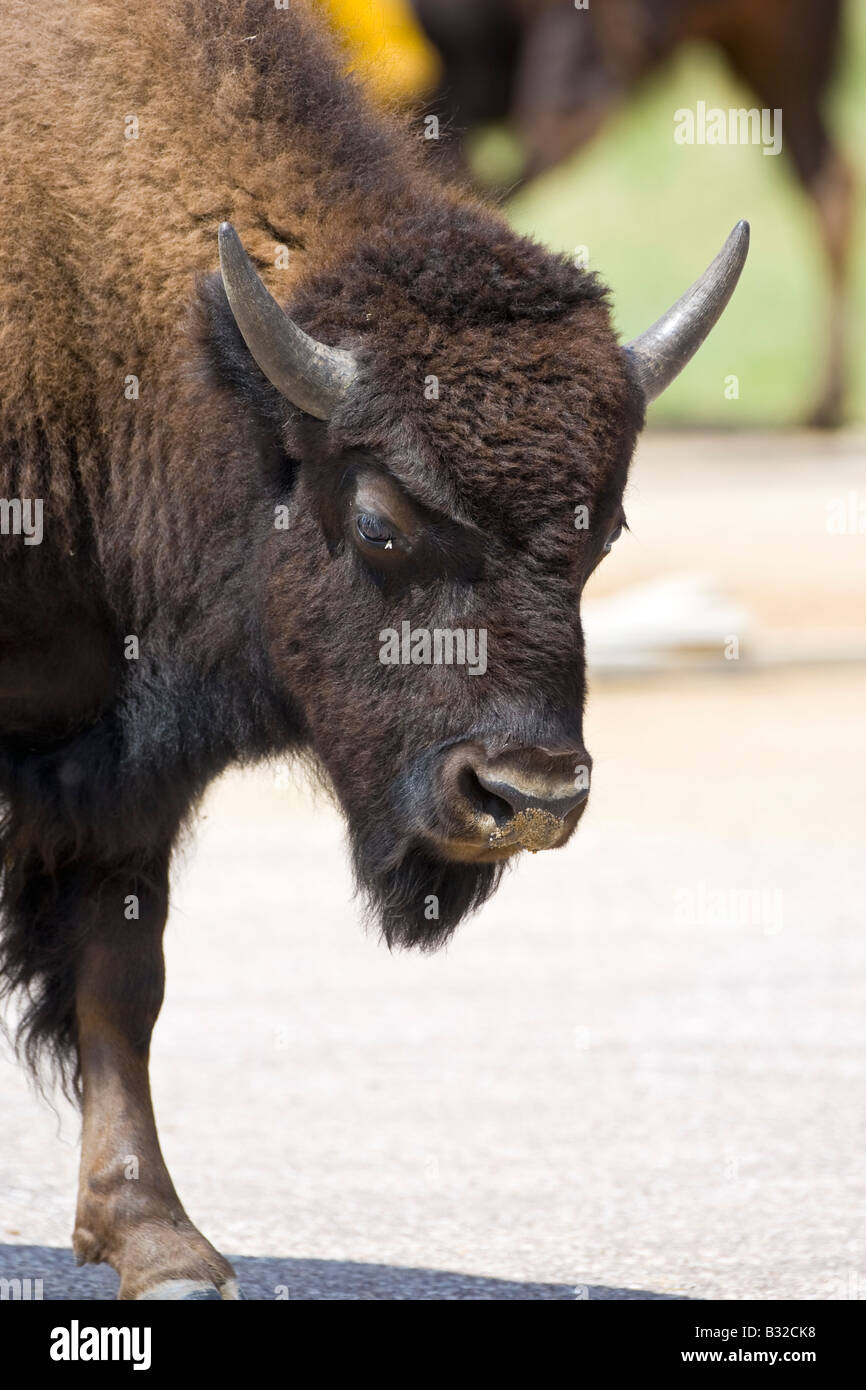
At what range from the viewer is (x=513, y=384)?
4.16 meters

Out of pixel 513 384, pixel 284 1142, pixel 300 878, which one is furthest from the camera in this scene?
pixel 300 878

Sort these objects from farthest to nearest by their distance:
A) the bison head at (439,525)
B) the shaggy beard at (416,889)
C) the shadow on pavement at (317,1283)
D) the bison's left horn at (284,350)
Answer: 1. the shadow on pavement at (317,1283)
2. the shaggy beard at (416,889)
3. the bison's left horn at (284,350)
4. the bison head at (439,525)

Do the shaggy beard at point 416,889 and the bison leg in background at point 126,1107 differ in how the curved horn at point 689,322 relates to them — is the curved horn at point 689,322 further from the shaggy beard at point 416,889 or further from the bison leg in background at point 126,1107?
the bison leg in background at point 126,1107

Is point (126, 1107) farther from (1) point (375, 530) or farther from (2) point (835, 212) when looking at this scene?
(2) point (835, 212)

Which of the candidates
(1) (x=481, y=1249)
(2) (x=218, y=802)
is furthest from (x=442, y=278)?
(2) (x=218, y=802)

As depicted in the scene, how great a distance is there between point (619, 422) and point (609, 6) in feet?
63.7

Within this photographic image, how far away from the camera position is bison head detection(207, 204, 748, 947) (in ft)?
13.5

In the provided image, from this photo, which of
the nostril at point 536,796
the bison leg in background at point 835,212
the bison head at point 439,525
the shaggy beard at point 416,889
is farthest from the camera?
the bison leg in background at point 835,212

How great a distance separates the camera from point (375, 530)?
4285mm

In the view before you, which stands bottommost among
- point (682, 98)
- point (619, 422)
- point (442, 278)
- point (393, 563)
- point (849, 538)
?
point (393, 563)

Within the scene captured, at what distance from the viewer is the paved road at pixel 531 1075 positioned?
509 centimetres

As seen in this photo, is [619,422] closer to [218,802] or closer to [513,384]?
[513,384]

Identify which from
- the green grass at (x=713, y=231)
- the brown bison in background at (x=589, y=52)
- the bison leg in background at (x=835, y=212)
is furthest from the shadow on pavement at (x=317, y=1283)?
the bison leg in background at (x=835, y=212)

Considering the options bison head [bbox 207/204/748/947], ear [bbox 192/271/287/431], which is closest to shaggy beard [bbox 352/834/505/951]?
bison head [bbox 207/204/748/947]
